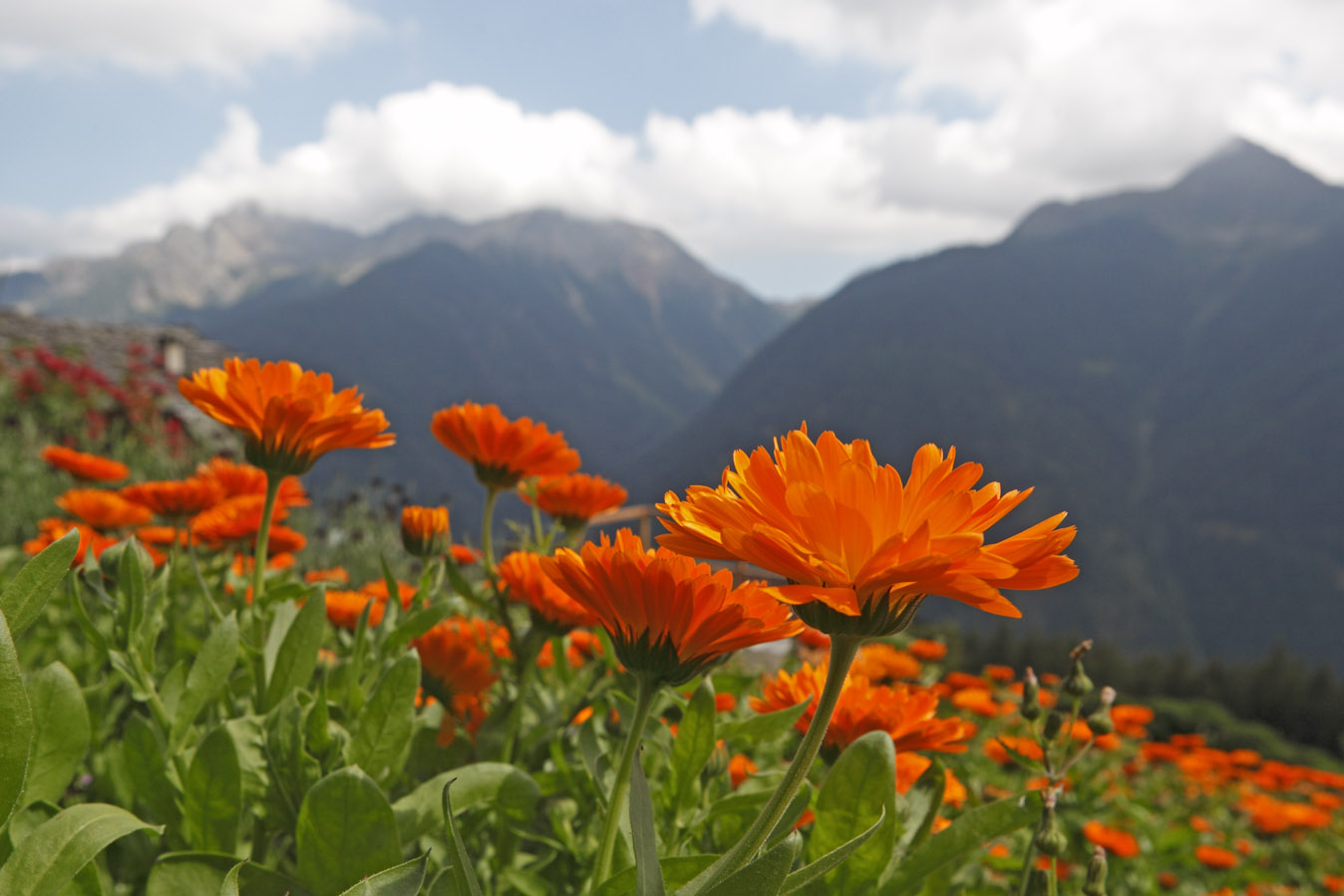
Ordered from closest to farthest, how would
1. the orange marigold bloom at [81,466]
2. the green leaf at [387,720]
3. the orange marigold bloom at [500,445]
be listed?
the green leaf at [387,720]
the orange marigold bloom at [500,445]
the orange marigold bloom at [81,466]

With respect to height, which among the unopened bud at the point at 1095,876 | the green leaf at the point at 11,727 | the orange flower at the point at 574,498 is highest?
the orange flower at the point at 574,498

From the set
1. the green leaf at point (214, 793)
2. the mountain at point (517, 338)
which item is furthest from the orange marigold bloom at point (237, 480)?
the mountain at point (517, 338)

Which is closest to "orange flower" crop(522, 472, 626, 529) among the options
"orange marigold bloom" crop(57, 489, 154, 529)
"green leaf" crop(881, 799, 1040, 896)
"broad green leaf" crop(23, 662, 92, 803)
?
"broad green leaf" crop(23, 662, 92, 803)

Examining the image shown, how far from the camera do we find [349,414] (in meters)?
0.93

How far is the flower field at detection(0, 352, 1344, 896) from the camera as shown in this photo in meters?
0.49

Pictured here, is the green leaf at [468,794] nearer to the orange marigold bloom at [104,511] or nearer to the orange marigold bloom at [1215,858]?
the orange marigold bloom at [104,511]

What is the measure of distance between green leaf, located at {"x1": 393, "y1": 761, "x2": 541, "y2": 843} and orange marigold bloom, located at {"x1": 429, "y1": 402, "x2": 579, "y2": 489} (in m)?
0.48

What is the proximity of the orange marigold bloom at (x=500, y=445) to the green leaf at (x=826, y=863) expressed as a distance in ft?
2.55

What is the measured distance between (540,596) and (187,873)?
429mm

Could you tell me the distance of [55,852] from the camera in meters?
0.58

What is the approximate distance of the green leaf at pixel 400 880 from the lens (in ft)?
1.59

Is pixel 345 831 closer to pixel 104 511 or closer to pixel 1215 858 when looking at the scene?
pixel 104 511

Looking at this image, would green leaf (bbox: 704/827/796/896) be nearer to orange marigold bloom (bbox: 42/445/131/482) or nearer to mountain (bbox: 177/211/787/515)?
orange marigold bloom (bbox: 42/445/131/482)

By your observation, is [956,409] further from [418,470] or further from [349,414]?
[349,414]
